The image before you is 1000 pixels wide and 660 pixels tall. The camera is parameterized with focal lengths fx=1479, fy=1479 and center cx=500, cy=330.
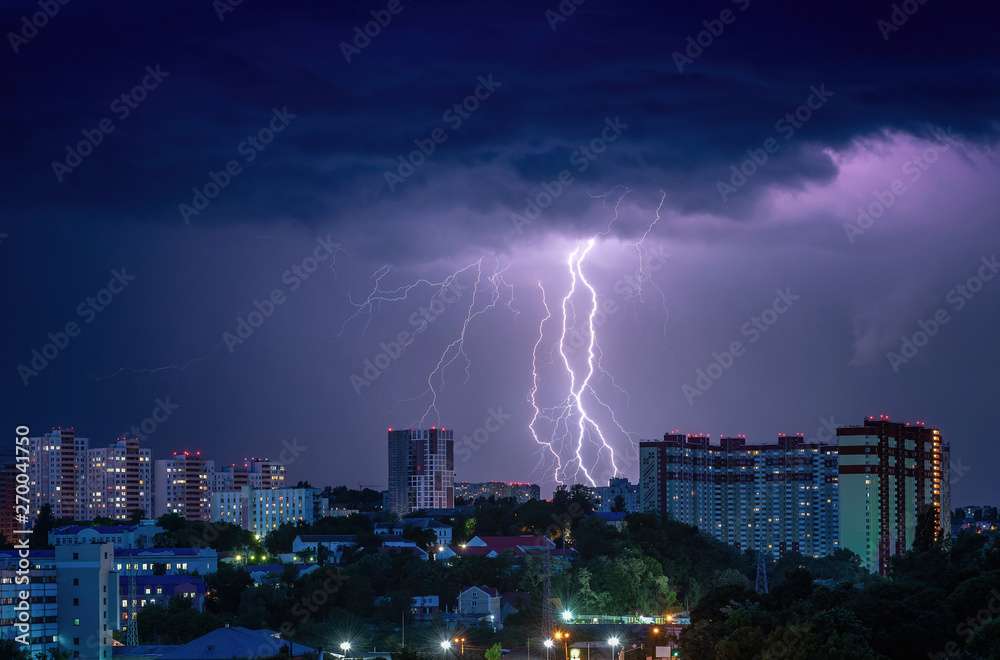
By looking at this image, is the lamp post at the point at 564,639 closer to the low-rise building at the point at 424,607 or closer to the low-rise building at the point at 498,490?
the low-rise building at the point at 424,607

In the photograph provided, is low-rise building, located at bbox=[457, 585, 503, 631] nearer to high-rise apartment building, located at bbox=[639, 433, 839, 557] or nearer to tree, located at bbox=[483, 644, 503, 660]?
tree, located at bbox=[483, 644, 503, 660]

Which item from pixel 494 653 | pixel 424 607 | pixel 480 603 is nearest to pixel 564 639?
pixel 494 653

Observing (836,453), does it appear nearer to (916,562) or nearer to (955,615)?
(916,562)

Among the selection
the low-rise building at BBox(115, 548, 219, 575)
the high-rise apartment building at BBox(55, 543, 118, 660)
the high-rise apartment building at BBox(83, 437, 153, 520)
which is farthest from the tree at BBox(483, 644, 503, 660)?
the high-rise apartment building at BBox(83, 437, 153, 520)

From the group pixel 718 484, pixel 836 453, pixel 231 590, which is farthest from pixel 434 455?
pixel 231 590

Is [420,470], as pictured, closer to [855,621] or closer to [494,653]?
[494,653]

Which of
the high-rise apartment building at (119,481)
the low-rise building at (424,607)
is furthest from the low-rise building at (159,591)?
the high-rise apartment building at (119,481)
